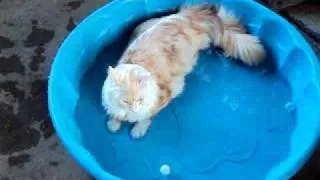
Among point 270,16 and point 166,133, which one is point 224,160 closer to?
point 166,133

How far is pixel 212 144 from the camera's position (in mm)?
1563

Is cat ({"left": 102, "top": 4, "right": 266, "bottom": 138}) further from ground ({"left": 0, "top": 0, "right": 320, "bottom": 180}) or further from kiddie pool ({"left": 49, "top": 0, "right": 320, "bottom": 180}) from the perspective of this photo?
ground ({"left": 0, "top": 0, "right": 320, "bottom": 180})

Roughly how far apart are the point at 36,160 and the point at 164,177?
40cm

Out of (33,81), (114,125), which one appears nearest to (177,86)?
(114,125)

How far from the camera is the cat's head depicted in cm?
133

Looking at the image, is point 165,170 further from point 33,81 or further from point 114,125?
point 33,81

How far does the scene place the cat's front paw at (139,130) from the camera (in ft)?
5.12

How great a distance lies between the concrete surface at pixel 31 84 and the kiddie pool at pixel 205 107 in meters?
0.16

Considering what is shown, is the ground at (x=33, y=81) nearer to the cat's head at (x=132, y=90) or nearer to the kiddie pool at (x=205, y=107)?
the kiddie pool at (x=205, y=107)

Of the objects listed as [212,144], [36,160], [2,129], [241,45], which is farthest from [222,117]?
[2,129]

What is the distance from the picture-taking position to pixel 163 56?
1.56 meters

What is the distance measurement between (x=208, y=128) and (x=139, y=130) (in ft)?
0.66

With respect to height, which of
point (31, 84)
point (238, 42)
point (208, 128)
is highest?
point (238, 42)

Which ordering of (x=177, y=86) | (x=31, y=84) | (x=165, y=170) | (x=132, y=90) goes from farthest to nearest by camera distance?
(x=31, y=84) < (x=177, y=86) < (x=165, y=170) < (x=132, y=90)
